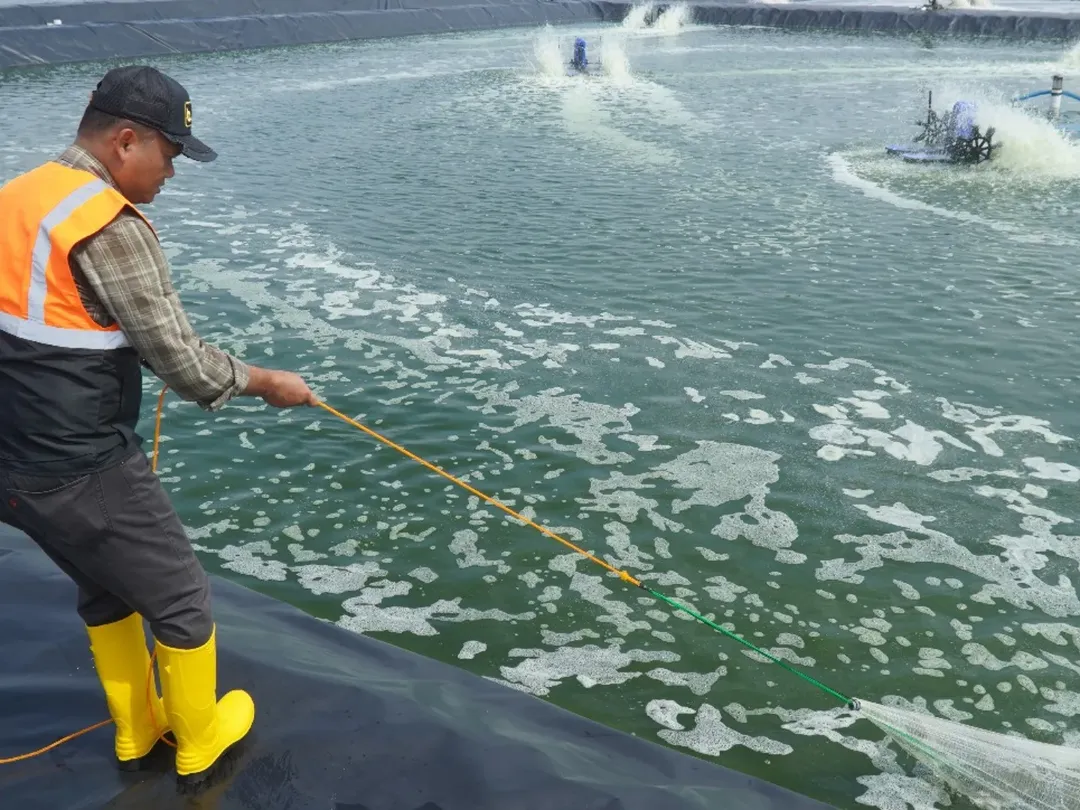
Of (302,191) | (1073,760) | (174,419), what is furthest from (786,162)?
(1073,760)

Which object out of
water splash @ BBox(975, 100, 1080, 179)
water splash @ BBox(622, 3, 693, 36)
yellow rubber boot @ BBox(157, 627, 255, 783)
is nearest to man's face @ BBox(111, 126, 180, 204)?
yellow rubber boot @ BBox(157, 627, 255, 783)

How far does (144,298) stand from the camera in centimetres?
317

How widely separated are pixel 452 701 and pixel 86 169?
8.48ft

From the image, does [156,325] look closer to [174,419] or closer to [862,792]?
[862,792]

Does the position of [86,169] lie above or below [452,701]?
above

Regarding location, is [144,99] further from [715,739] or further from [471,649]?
[715,739]

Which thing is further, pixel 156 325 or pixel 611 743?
pixel 611 743

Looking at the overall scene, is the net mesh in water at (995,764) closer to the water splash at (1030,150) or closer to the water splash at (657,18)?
the water splash at (1030,150)

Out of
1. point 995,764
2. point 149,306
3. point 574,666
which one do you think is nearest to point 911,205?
point 574,666

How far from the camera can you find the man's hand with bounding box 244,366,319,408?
3.60m

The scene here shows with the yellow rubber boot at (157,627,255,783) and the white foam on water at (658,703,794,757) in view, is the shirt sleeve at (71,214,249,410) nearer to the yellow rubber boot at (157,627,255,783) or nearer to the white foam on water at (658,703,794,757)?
the yellow rubber boot at (157,627,255,783)

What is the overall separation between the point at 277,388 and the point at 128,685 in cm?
125

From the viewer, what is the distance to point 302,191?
682 inches

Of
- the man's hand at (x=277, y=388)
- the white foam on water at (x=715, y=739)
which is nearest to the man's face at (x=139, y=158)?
the man's hand at (x=277, y=388)
